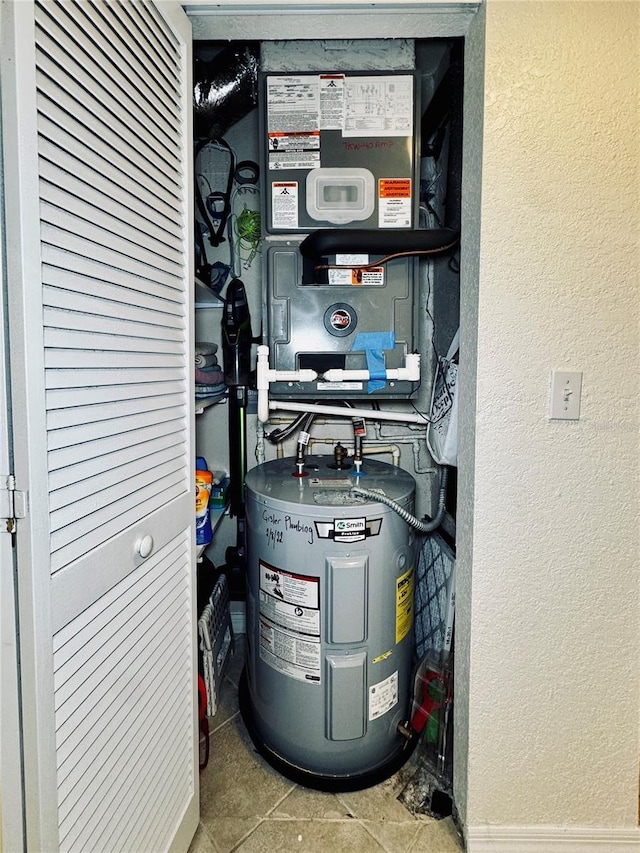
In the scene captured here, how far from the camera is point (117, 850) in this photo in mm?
949

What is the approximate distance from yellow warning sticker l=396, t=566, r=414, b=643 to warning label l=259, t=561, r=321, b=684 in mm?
278

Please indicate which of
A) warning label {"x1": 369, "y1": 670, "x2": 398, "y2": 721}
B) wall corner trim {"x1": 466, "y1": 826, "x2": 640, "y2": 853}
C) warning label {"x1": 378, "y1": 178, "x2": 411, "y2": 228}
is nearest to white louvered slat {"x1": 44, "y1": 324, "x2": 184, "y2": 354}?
warning label {"x1": 378, "y1": 178, "x2": 411, "y2": 228}

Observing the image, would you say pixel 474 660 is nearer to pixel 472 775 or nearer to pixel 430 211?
pixel 472 775

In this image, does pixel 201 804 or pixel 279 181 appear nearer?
pixel 201 804

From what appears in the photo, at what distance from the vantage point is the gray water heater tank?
4.79 ft

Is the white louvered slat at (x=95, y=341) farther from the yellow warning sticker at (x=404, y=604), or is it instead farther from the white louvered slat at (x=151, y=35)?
the yellow warning sticker at (x=404, y=604)

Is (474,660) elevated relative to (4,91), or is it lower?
lower

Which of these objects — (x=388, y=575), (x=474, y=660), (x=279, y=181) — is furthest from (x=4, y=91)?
(x=474, y=660)

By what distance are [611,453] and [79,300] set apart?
50.7 inches

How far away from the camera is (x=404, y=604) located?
160 cm

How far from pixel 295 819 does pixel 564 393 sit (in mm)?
1446

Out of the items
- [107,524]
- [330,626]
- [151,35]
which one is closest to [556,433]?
[330,626]

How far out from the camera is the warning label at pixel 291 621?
148 centimetres

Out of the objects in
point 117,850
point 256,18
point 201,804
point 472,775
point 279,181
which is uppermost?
point 256,18
